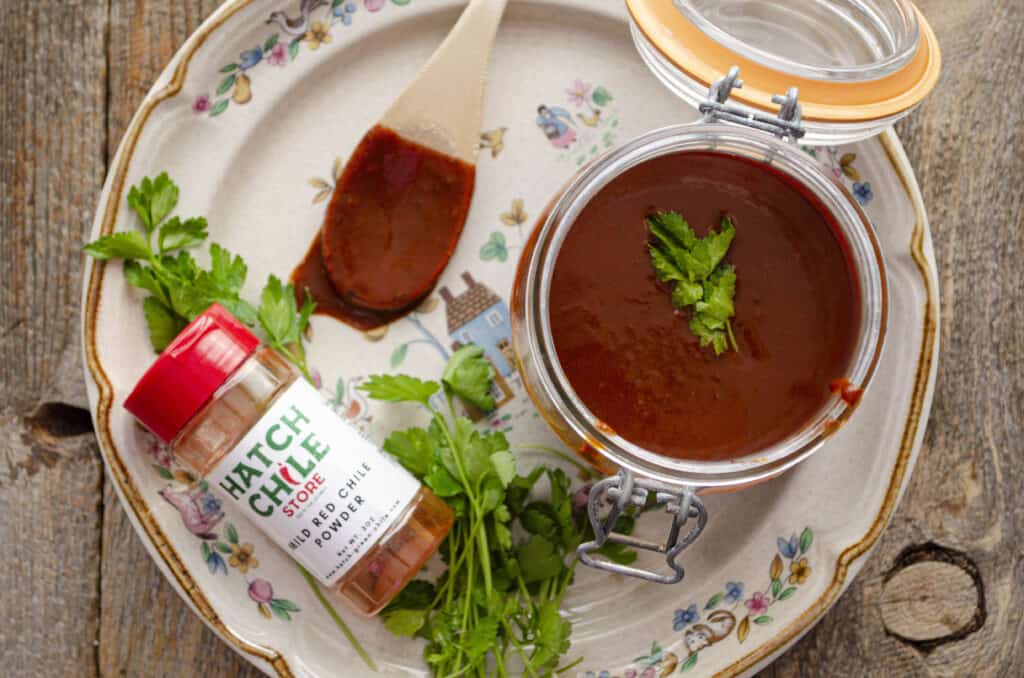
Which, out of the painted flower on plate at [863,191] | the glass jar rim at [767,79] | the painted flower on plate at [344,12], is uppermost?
the glass jar rim at [767,79]

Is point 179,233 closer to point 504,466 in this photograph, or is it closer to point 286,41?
point 286,41

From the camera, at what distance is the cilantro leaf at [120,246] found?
0.93m

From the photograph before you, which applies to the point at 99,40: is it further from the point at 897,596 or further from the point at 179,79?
the point at 897,596

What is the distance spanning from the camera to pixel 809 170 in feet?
2.79

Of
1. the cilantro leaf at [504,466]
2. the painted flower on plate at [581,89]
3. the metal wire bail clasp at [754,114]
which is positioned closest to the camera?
the metal wire bail clasp at [754,114]

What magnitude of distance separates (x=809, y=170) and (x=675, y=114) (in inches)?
8.3

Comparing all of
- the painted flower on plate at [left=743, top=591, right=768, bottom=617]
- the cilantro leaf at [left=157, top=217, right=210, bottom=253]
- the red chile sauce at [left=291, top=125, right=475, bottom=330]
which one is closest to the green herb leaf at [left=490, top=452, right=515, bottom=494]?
the red chile sauce at [left=291, top=125, right=475, bottom=330]

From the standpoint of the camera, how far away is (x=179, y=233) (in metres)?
0.96

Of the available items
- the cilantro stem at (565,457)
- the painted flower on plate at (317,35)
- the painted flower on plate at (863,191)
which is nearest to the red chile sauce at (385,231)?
the painted flower on plate at (317,35)

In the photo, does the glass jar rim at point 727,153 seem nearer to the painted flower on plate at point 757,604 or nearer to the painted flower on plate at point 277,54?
the painted flower on plate at point 757,604

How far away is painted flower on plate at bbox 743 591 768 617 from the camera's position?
0.98 meters

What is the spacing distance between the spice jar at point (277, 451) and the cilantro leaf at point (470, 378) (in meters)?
0.11

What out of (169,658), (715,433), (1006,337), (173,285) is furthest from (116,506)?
(1006,337)

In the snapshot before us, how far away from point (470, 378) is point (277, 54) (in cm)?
44
